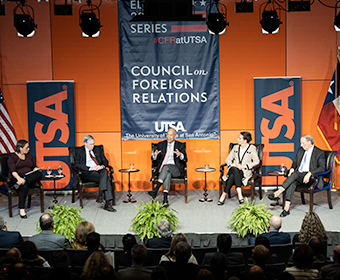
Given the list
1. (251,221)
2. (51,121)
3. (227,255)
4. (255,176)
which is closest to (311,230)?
(227,255)

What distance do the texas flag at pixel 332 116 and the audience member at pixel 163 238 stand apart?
4390 millimetres

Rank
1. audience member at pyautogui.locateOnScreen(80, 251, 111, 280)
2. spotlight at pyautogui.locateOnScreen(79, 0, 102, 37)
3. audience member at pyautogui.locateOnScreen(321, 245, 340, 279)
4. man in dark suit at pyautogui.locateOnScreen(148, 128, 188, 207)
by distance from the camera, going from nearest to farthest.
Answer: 1. audience member at pyautogui.locateOnScreen(80, 251, 111, 280)
2. audience member at pyautogui.locateOnScreen(321, 245, 340, 279)
3. spotlight at pyautogui.locateOnScreen(79, 0, 102, 37)
4. man in dark suit at pyautogui.locateOnScreen(148, 128, 188, 207)

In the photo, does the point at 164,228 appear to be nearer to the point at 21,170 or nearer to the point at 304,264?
the point at 304,264

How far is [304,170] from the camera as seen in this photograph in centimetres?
641

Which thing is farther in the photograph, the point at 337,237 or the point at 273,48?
the point at 273,48

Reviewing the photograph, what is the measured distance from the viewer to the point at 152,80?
757cm

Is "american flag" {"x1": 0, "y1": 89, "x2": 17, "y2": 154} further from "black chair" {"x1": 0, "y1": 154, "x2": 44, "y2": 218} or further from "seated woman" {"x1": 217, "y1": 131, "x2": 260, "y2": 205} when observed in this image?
"seated woman" {"x1": 217, "y1": 131, "x2": 260, "y2": 205}

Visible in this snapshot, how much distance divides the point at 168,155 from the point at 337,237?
3.09 meters

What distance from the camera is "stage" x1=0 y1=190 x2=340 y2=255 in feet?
16.3

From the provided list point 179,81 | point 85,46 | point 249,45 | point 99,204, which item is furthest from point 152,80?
point 99,204

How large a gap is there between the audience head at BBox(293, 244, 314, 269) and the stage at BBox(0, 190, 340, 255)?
5.90 ft

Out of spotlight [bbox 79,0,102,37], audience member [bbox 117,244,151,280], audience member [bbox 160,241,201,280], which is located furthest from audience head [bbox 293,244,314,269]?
spotlight [bbox 79,0,102,37]

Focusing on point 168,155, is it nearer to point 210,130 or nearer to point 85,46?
point 210,130

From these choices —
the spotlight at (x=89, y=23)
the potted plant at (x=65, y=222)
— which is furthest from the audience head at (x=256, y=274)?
the spotlight at (x=89, y=23)
